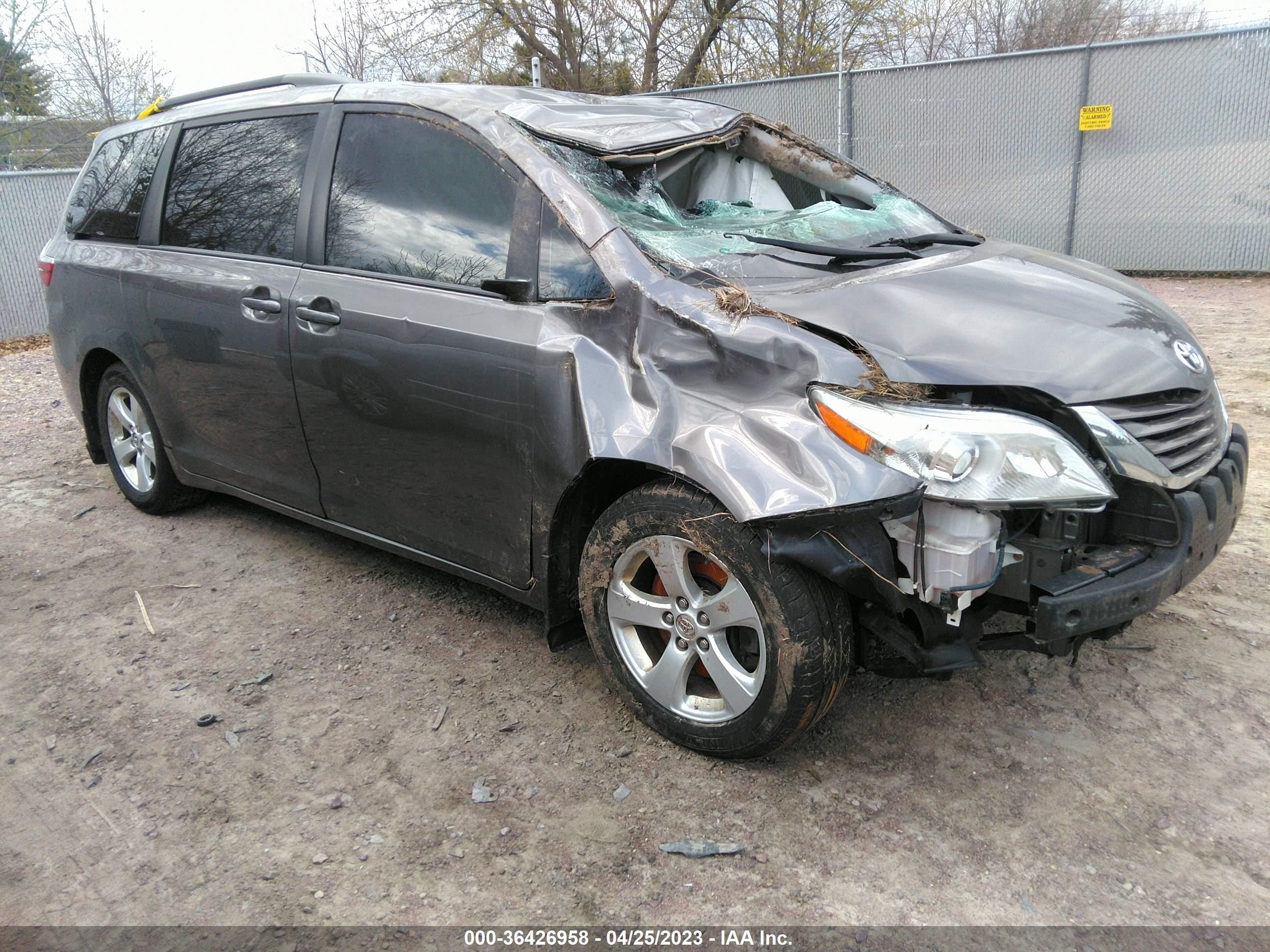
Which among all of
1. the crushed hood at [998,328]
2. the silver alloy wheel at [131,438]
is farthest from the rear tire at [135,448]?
the crushed hood at [998,328]

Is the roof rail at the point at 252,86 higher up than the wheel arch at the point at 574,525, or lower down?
higher up

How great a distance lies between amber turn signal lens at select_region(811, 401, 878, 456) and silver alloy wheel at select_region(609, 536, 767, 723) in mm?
458

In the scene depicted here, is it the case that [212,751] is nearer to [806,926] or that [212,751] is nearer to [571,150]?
[806,926]

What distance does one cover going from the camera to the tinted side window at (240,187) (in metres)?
3.53

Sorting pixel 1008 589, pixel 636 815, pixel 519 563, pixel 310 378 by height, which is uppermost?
pixel 310 378

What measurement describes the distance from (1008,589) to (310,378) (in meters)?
2.42

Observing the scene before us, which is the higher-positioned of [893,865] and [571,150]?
[571,150]

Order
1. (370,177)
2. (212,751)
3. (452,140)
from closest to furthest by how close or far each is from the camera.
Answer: (212,751) < (452,140) < (370,177)

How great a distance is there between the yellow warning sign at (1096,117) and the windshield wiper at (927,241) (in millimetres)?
8888

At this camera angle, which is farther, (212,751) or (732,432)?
(212,751)

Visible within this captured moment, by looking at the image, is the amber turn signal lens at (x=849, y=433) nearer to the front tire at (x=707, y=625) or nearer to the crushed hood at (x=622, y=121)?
the front tire at (x=707, y=625)

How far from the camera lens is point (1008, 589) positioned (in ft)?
7.47

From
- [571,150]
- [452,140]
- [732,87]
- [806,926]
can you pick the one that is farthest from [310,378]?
[732,87]

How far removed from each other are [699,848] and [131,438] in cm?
370
